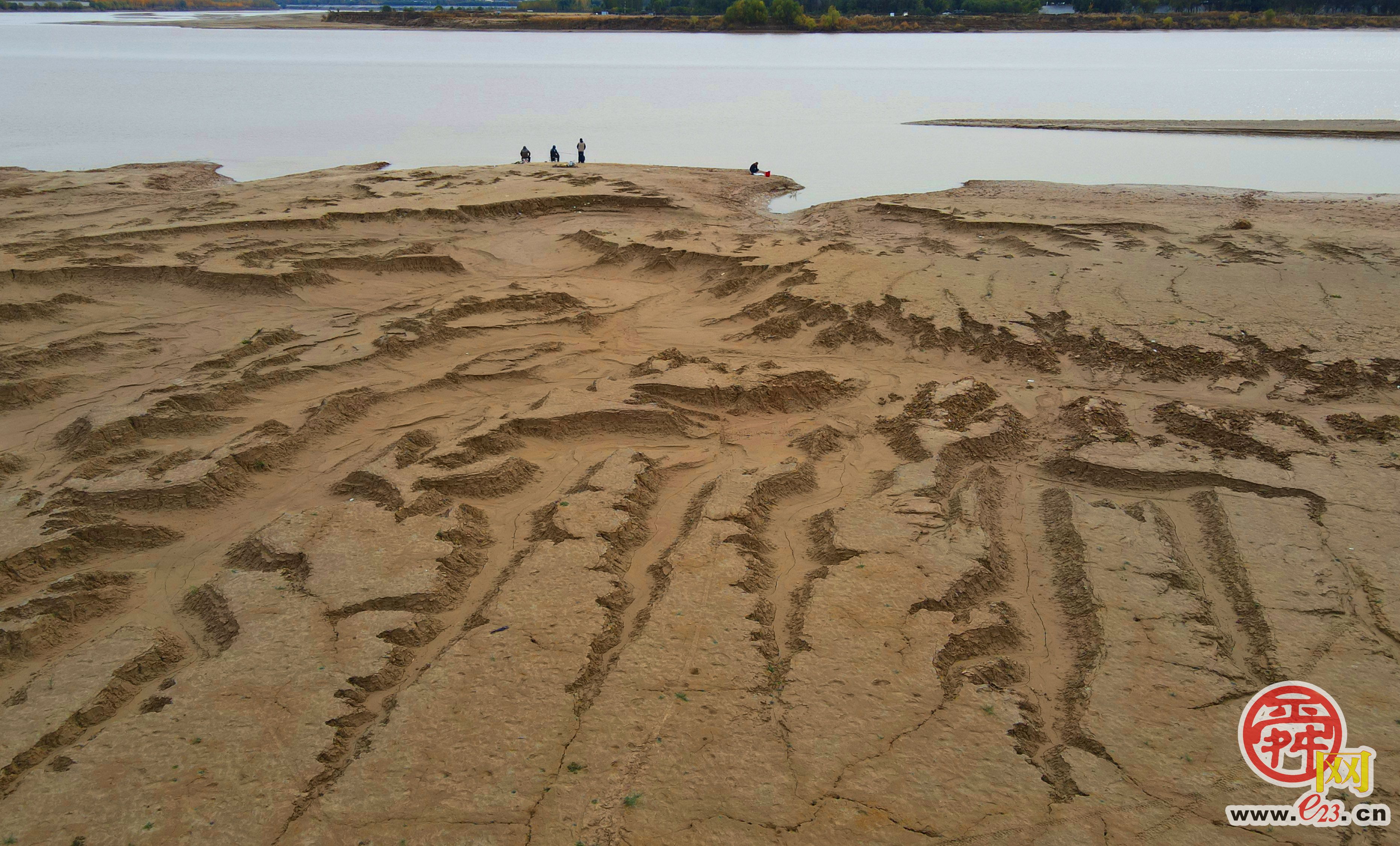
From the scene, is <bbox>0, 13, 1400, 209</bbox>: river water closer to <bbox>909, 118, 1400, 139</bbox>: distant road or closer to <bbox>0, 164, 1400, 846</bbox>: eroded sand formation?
<bbox>909, 118, 1400, 139</bbox>: distant road

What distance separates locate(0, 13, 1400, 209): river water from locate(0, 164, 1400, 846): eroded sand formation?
7263 millimetres

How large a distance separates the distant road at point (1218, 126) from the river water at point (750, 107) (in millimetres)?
649

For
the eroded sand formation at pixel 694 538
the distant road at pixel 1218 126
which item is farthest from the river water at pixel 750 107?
the eroded sand formation at pixel 694 538

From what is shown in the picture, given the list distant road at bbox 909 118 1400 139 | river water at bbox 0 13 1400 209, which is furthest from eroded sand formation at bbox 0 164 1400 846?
distant road at bbox 909 118 1400 139

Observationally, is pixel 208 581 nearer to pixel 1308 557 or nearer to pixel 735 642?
pixel 735 642

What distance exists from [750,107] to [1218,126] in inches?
536

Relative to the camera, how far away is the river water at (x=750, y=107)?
17.8 m

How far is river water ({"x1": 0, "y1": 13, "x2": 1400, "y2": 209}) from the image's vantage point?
1781 centimetres

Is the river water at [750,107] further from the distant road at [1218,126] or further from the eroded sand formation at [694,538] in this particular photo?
the eroded sand formation at [694,538]

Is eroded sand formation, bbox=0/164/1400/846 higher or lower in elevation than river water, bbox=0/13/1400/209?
lower

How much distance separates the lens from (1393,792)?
11.3 feet

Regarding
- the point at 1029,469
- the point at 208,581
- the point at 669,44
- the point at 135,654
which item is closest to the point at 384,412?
the point at 208,581

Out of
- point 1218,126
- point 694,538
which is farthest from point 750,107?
point 694,538

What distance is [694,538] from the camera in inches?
211
